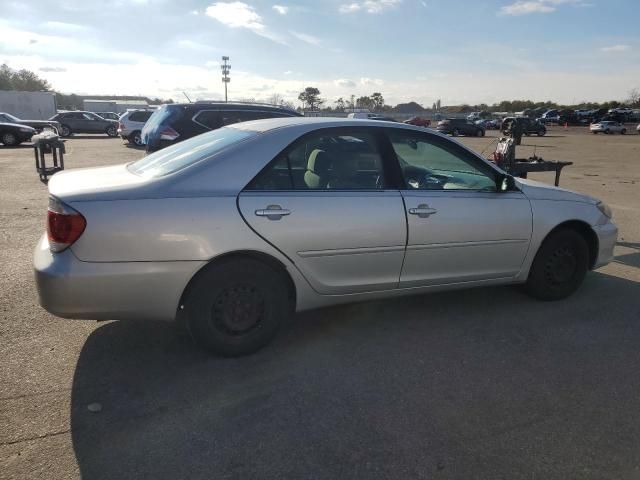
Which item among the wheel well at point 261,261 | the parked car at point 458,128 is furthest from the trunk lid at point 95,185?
the parked car at point 458,128

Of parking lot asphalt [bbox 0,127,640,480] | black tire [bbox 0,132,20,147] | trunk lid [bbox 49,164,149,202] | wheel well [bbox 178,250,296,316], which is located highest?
trunk lid [bbox 49,164,149,202]

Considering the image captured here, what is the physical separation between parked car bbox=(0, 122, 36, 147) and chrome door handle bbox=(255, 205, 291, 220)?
22.8m

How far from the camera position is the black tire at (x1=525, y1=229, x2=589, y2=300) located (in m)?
4.38

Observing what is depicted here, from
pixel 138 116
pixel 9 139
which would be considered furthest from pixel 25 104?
pixel 9 139

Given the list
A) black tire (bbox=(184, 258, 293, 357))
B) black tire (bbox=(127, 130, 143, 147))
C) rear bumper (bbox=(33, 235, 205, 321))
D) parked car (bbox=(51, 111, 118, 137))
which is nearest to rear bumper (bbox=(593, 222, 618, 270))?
black tire (bbox=(184, 258, 293, 357))

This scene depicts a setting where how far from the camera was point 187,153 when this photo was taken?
3691mm

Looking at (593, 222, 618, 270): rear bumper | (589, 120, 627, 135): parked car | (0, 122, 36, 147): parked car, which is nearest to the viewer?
(593, 222, 618, 270): rear bumper

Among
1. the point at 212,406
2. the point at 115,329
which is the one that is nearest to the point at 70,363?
the point at 115,329

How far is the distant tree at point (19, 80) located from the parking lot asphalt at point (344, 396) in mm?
86715

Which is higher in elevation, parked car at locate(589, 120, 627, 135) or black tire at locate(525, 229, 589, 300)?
parked car at locate(589, 120, 627, 135)

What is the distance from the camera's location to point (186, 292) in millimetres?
3197

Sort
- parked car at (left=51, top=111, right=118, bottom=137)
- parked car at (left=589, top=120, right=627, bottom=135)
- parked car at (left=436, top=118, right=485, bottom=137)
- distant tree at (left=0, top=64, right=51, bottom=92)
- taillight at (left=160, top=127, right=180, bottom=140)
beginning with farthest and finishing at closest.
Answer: distant tree at (left=0, top=64, right=51, bottom=92) < parked car at (left=589, top=120, right=627, bottom=135) < parked car at (left=436, top=118, right=485, bottom=137) < parked car at (left=51, top=111, right=118, bottom=137) < taillight at (left=160, top=127, right=180, bottom=140)

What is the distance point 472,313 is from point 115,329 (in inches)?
115

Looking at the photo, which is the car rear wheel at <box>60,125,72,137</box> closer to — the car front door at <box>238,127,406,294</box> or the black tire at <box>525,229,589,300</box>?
the car front door at <box>238,127,406,294</box>
